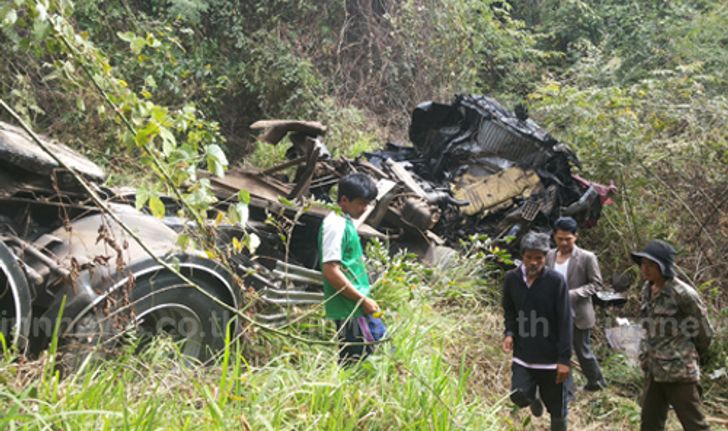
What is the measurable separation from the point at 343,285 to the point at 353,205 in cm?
47

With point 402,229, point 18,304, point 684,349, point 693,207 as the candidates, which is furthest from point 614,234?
point 18,304

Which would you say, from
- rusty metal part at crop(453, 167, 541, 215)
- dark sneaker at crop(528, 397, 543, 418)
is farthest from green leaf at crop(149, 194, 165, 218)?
rusty metal part at crop(453, 167, 541, 215)

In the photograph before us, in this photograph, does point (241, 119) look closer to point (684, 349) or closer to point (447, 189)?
point (447, 189)

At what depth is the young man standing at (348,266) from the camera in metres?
3.42

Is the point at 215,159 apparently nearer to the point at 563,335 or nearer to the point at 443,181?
the point at 563,335

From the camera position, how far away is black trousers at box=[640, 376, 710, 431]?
3.76m

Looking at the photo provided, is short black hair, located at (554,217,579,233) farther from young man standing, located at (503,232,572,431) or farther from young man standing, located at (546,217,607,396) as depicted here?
young man standing, located at (503,232,572,431)

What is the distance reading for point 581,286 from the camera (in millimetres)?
4863

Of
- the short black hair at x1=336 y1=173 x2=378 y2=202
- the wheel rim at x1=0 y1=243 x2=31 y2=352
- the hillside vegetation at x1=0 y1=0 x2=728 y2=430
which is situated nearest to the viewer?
the hillside vegetation at x1=0 y1=0 x2=728 y2=430

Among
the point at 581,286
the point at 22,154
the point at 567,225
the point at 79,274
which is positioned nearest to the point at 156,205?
the point at 79,274

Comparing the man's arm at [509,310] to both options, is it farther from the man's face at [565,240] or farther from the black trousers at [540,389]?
the man's face at [565,240]

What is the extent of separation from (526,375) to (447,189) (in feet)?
12.7

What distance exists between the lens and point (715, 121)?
7.70m

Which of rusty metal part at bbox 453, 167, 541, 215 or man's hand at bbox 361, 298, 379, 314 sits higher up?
man's hand at bbox 361, 298, 379, 314
